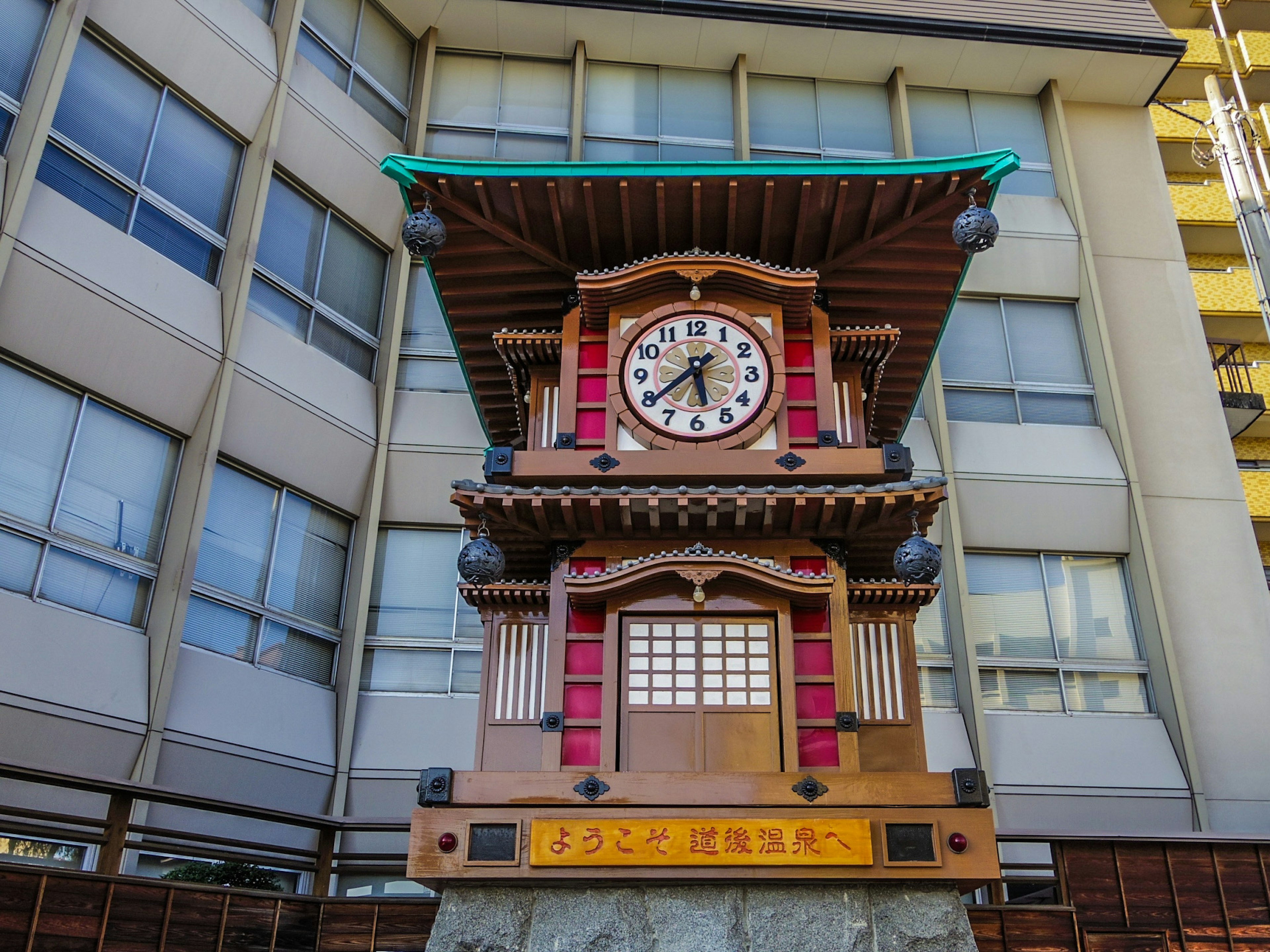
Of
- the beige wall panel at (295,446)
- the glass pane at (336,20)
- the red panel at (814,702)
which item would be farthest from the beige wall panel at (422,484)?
the red panel at (814,702)

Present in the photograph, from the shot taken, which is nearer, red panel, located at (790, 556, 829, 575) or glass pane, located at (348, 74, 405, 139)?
red panel, located at (790, 556, 829, 575)

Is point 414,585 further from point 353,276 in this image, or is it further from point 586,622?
point 586,622

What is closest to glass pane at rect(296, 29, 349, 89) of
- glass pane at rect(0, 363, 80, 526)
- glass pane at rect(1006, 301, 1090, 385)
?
glass pane at rect(0, 363, 80, 526)

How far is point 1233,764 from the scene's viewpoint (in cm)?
1778

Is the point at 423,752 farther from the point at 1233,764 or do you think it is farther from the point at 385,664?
the point at 1233,764

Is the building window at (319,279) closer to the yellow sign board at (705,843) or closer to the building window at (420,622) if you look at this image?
the building window at (420,622)

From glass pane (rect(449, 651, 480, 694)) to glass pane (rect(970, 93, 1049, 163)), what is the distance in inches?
595

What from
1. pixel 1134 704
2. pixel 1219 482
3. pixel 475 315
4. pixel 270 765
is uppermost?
pixel 1219 482

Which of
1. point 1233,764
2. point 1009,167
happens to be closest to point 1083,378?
point 1233,764

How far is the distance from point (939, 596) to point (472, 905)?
1249 cm

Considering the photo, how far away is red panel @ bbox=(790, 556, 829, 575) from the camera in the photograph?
9.73 metres

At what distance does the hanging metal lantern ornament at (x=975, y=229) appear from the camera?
9977 mm

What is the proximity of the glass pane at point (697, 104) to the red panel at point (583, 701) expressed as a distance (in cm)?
1588

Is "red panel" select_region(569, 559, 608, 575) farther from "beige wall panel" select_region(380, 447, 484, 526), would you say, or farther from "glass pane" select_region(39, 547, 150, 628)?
"beige wall panel" select_region(380, 447, 484, 526)
